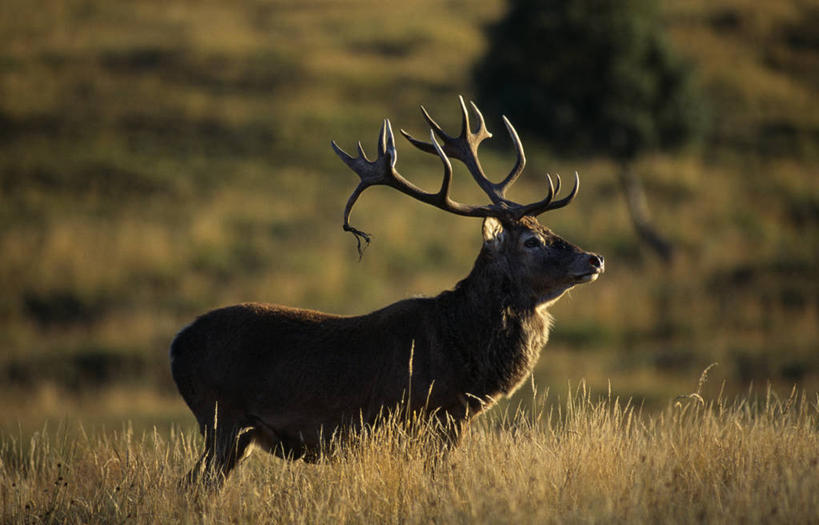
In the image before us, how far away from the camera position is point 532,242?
780cm

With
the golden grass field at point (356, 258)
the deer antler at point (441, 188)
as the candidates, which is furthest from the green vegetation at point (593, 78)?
the deer antler at point (441, 188)

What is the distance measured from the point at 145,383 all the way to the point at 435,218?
34.9 feet

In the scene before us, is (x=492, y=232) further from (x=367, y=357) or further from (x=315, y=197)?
(x=315, y=197)

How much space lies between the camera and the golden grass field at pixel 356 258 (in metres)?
6.73

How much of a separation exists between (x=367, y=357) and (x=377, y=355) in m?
0.08

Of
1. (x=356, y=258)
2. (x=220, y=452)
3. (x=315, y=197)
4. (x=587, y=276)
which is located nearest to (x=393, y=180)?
(x=587, y=276)

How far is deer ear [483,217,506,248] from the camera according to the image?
7742 millimetres

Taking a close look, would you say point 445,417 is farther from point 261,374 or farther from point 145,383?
point 145,383

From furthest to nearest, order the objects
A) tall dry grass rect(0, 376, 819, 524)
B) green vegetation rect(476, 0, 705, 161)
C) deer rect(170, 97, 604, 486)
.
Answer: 1. green vegetation rect(476, 0, 705, 161)
2. deer rect(170, 97, 604, 486)
3. tall dry grass rect(0, 376, 819, 524)

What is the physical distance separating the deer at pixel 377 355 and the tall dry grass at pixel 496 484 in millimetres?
222

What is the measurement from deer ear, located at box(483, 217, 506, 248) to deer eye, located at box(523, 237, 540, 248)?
7.8 inches

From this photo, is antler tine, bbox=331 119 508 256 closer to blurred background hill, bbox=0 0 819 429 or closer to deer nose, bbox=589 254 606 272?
deer nose, bbox=589 254 606 272

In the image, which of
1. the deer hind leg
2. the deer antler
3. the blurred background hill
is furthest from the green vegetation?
the deer hind leg

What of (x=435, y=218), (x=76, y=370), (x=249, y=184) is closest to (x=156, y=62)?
(x=249, y=184)
